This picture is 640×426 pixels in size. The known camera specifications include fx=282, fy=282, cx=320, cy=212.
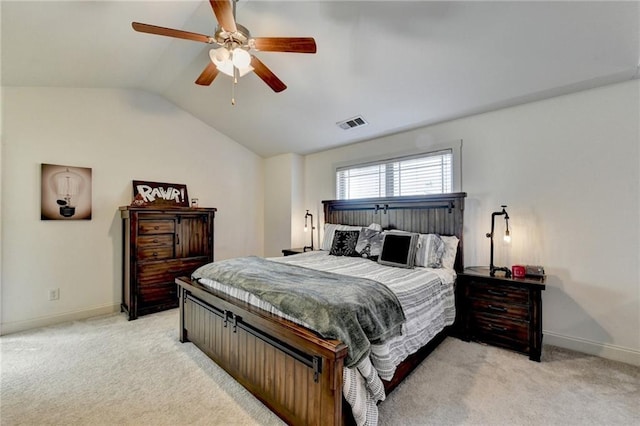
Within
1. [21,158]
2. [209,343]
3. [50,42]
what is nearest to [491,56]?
[209,343]

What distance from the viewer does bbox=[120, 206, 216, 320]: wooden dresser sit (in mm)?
3586

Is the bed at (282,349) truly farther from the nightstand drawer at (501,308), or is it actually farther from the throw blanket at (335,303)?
the nightstand drawer at (501,308)

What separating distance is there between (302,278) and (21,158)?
3534 mm

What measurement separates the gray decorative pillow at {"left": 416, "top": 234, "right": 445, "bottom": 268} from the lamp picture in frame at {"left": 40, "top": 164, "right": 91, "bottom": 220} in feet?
13.6

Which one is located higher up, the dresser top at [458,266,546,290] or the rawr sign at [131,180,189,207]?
the rawr sign at [131,180,189,207]

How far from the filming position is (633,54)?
2.23 meters

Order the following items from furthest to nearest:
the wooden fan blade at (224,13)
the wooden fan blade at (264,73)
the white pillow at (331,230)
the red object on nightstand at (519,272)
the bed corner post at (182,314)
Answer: the white pillow at (331,230) < the bed corner post at (182,314) < the red object on nightstand at (519,272) < the wooden fan blade at (264,73) < the wooden fan blade at (224,13)

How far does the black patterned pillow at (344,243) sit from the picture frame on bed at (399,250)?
0.52 meters

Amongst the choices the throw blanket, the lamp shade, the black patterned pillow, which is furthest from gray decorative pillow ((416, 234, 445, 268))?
the lamp shade

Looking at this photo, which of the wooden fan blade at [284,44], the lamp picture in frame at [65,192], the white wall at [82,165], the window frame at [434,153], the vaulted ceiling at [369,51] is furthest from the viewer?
the window frame at [434,153]

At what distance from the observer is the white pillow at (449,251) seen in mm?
3145

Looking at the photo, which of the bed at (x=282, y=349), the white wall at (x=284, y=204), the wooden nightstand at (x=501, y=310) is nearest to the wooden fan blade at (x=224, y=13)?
the bed at (x=282, y=349)

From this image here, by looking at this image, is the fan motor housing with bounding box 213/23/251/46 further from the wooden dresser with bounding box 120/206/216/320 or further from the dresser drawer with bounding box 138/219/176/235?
the dresser drawer with bounding box 138/219/176/235

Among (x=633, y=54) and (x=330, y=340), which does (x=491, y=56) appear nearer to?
(x=633, y=54)
